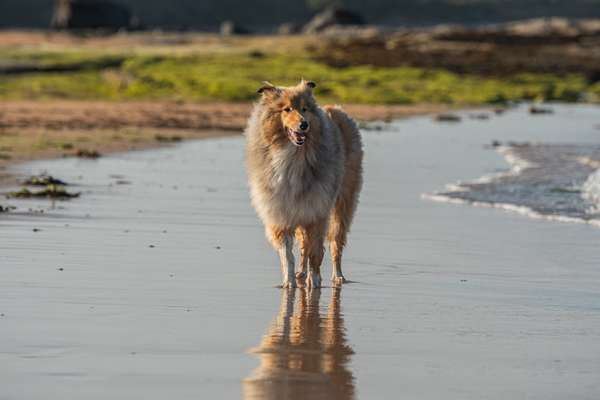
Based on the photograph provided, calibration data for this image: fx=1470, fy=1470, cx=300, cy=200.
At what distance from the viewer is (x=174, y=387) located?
757 centimetres

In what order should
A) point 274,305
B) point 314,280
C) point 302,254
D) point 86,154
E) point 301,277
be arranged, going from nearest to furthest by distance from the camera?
point 274,305 < point 314,280 < point 301,277 < point 302,254 < point 86,154

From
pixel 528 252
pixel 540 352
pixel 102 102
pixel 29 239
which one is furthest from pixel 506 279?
pixel 102 102

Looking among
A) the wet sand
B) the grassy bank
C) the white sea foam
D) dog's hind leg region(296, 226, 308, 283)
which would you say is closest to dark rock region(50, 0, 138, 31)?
the grassy bank

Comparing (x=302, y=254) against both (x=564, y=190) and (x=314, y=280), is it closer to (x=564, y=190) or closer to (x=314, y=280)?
(x=314, y=280)

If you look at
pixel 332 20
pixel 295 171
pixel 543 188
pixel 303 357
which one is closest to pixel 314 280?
pixel 295 171

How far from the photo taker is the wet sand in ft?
25.9

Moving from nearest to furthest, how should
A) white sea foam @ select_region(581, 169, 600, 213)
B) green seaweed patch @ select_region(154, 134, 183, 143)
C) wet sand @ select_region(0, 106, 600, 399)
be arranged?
1. wet sand @ select_region(0, 106, 600, 399)
2. white sea foam @ select_region(581, 169, 600, 213)
3. green seaweed patch @ select_region(154, 134, 183, 143)

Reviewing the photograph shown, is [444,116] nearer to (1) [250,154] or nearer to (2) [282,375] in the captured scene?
(1) [250,154]

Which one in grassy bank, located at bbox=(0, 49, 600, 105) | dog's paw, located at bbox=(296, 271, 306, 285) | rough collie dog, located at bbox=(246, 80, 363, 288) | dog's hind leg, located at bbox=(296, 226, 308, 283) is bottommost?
dog's paw, located at bbox=(296, 271, 306, 285)

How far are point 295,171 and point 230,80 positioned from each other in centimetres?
4245

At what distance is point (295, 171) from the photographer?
11.9 m

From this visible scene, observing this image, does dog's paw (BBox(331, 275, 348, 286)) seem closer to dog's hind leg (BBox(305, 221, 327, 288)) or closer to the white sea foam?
dog's hind leg (BBox(305, 221, 327, 288))

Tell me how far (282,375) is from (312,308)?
278 centimetres

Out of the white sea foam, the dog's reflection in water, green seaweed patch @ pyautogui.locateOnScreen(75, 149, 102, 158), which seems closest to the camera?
the dog's reflection in water
